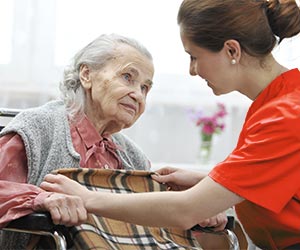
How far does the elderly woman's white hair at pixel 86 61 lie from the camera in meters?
2.18

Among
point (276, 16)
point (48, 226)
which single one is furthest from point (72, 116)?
point (276, 16)

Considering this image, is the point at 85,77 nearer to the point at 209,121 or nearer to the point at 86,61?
the point at 86,61

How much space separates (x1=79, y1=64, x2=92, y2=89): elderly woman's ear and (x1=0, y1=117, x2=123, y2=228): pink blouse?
0.12 metres

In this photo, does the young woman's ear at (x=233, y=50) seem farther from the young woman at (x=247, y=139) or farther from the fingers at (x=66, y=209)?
the fingers at (x=66, y=209)

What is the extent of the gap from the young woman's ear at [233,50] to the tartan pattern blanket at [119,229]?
20.4 inches

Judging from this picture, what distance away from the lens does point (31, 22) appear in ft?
10.6

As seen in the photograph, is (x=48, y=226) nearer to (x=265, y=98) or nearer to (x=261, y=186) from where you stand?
(x=261, y=186)

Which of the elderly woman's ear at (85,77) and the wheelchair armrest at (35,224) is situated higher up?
the elderly woman's ear at (85,77)

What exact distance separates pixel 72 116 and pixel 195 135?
58.7 inches

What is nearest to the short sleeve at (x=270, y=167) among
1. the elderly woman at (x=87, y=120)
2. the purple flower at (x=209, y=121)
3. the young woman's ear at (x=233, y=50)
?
the young woman's ear at (x=233, y=50)

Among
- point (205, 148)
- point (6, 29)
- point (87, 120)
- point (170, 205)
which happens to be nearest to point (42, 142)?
point (87, 120)

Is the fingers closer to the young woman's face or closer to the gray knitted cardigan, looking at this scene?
the gray knitted cardigan

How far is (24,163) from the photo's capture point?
1975 millimetres

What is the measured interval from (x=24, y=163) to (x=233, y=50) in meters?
0.70
